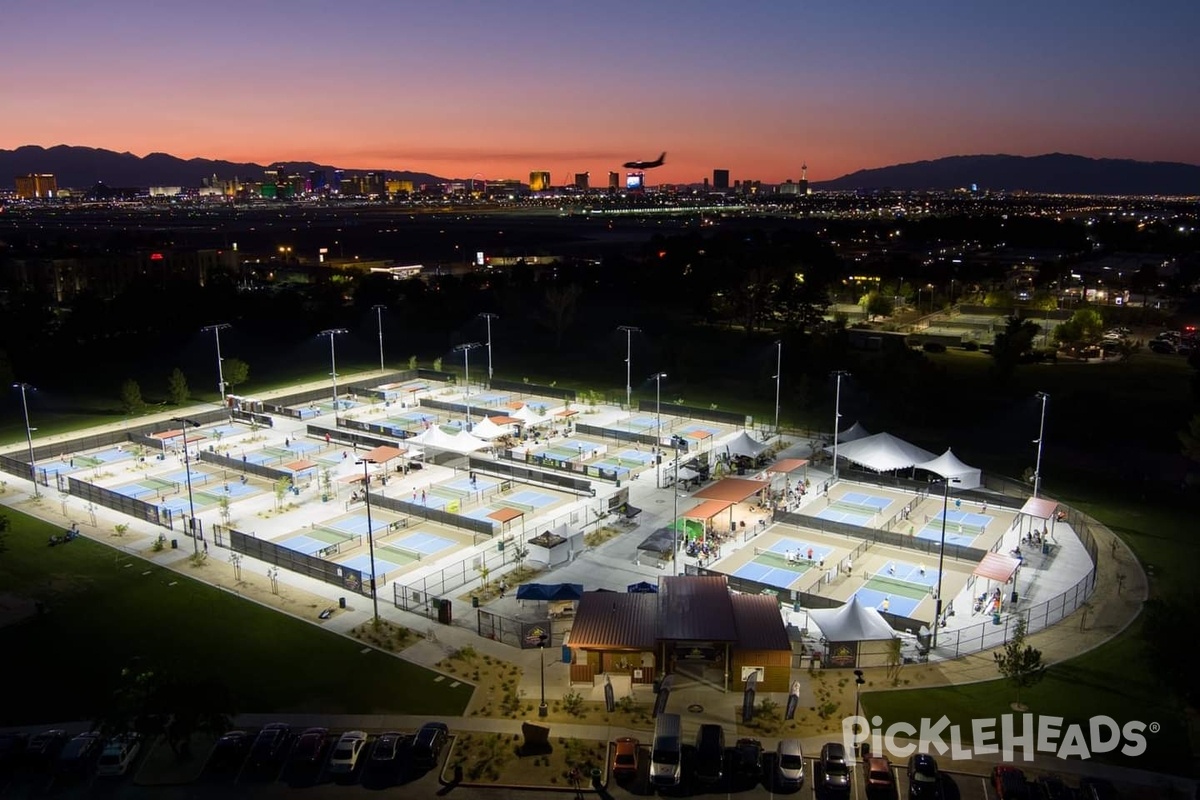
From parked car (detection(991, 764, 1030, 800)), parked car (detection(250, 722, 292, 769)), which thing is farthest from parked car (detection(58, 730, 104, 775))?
parked car (detection(991, 764, 1030, 800))

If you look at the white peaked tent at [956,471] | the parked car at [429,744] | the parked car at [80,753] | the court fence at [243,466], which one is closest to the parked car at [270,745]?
the parked car at [429,744]

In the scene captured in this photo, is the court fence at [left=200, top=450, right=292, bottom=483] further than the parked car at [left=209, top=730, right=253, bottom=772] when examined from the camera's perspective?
Yes

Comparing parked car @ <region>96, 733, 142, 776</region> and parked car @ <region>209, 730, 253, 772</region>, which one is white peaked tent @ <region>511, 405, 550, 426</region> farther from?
parked car @ <region>96, 733, 142, 776</region>

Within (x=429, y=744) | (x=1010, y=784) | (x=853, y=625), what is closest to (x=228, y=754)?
(x=429, y=744)

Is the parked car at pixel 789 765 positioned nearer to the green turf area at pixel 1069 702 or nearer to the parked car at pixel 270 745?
the green turf area at pixel 1069 702

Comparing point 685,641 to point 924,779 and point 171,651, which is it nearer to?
point 924,779

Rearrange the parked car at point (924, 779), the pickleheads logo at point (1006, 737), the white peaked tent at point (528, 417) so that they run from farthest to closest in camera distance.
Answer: the white peaked tent at point (528, 417) < the pickleheads logo at point (1006, 737) < the parked car at point (924, 779)

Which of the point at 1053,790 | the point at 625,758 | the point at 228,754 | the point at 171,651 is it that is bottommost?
the point at 171,651
